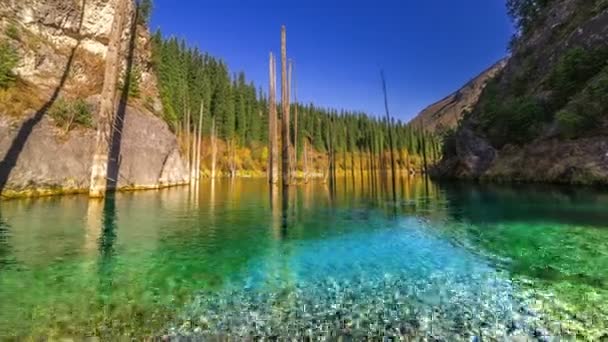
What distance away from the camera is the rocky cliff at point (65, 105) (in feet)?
59.1

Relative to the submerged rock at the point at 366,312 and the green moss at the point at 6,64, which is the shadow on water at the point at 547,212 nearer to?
the submerged rock at the point at 366,312

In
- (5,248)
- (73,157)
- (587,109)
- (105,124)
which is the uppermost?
(587,109)

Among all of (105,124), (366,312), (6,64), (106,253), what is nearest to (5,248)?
(106,253)

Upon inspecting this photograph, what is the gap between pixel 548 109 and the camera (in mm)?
29688

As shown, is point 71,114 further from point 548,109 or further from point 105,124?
point 548,109

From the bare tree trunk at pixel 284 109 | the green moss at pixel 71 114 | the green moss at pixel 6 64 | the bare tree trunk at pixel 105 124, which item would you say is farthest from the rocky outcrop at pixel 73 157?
the bare tree trunk at pixel 284 109

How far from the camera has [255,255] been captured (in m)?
7.60

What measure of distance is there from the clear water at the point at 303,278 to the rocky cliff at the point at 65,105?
850 centimetres

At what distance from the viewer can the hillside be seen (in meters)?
23.1

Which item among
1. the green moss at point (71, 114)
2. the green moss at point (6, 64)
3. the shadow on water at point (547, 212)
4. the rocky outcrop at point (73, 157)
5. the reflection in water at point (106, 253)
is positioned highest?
the green moss at point (6, 64)

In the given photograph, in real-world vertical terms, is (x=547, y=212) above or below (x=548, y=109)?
below

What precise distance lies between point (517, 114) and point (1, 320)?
36.9 meters

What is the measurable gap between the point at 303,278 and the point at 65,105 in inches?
892

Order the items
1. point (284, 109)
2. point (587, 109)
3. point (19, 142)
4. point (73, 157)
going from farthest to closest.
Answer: point (284, 109)
point (587, 109)
point (73, 157)
point (19, 142)
